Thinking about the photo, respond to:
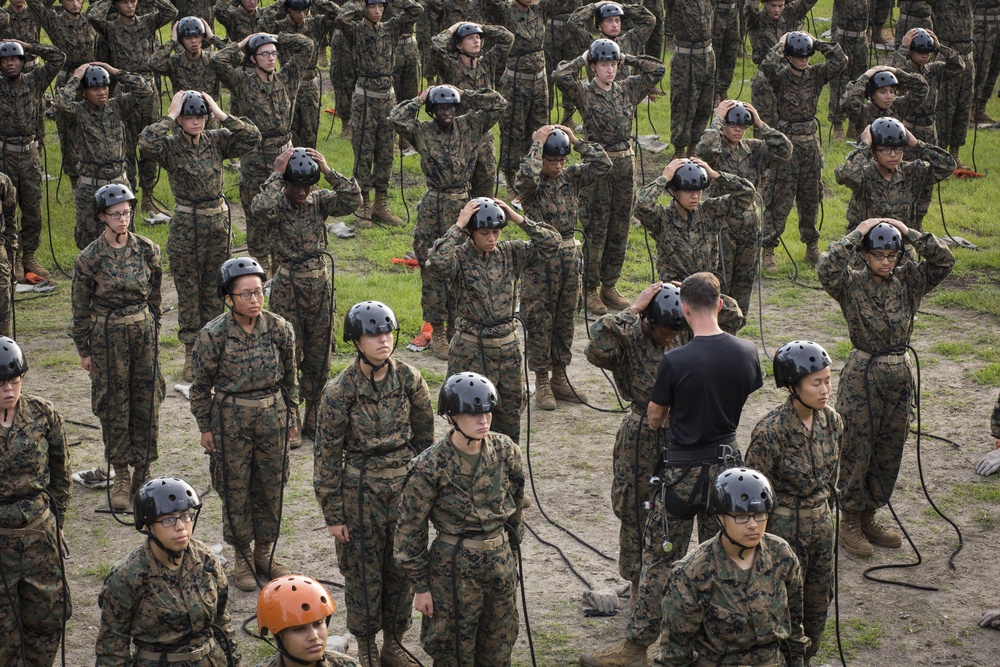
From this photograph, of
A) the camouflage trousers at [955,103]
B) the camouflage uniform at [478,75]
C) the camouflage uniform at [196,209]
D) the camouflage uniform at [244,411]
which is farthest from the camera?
the camouflage trousers at [955,103]

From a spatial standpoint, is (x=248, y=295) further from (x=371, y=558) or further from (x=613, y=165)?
(x=613, y=165)

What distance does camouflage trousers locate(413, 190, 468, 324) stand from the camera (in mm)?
12648

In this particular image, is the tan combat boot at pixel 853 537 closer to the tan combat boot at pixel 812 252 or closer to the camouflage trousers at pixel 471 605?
the camouflage trousers at pixel 471 605

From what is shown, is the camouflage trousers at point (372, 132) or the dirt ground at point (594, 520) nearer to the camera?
the dirt ground at point (594, 520)

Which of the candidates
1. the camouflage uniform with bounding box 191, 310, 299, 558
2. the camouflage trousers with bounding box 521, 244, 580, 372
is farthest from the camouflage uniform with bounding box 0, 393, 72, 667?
the camouflage trousers with bounding box 521, 244, 580, 372

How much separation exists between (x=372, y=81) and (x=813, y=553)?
32.3 ft

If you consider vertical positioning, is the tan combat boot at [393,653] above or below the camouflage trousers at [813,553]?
below

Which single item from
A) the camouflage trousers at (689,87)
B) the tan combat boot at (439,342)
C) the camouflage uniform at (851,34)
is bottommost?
the tan combat boot at (439,342)

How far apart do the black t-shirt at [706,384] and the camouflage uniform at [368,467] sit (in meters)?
1.57

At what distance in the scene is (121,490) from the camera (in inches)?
428

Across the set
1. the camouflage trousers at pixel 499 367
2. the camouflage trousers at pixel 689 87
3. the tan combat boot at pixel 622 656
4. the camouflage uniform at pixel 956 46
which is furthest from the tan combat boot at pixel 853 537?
→ the camouflage uniform at pixel 956 46

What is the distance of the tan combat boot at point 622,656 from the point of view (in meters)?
8.52

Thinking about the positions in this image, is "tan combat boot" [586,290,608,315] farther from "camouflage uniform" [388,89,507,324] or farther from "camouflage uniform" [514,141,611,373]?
"camouflage uniform" [388,89,507,324]

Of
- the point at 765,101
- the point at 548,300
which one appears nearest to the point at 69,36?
the point at 548,300
